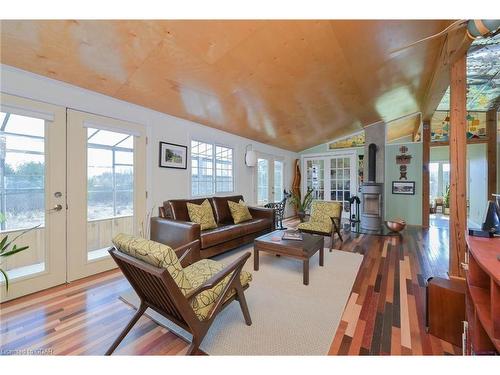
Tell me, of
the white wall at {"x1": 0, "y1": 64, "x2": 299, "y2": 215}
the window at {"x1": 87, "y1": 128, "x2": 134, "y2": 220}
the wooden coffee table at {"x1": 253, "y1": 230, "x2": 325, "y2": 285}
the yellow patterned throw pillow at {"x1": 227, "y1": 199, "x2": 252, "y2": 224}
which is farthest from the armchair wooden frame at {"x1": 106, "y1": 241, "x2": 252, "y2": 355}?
the yellow patterned throw pillow at {"x1": 227, "y1": 199, "x2": 252, "y2": 224}

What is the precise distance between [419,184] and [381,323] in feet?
17.8

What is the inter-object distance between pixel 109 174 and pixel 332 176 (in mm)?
6110

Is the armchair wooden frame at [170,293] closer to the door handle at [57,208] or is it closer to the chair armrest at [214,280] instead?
the chair armrest at [214,280]

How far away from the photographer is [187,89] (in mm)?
2971

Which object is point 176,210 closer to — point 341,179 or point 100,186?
point 100,186

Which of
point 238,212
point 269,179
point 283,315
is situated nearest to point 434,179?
point 269,179

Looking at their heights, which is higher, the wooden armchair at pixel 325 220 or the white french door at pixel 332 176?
the white french door at pixel 332 176

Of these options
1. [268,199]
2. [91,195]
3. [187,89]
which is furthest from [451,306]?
[268,199]

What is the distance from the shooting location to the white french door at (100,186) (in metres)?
2.54

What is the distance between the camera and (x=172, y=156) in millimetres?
3639

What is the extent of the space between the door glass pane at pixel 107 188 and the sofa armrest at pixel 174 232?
0.36 meters

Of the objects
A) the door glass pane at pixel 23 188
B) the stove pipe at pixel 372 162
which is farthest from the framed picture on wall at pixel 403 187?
the door glass pane at pixel 23 188
